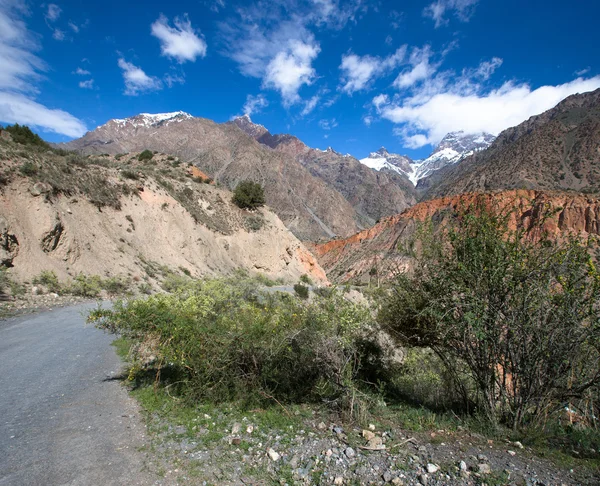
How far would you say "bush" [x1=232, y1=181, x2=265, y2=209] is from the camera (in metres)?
38.2

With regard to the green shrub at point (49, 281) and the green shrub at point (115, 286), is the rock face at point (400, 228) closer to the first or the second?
the green shrub at point (115, 286)

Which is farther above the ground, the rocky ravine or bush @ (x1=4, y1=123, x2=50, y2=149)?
bush @ (x1=4, y1=123, x2=50, y2=149)

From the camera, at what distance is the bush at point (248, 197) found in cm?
3819

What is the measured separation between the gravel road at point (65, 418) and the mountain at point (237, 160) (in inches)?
3725

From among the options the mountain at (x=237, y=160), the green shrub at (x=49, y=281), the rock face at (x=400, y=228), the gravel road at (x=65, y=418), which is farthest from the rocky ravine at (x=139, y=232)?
the mountain at (x=237, y=160)

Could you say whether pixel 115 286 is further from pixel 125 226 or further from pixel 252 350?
pixel 252 350

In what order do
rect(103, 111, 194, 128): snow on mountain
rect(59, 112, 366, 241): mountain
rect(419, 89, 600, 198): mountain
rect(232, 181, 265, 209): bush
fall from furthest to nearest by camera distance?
rect(103, 111, 194, 128): snow on mountain < rect(59, 112, 366, 241): mountain < rect(419, 89, 600, 198): mountain < rect(232, 181, 265, 209): bush

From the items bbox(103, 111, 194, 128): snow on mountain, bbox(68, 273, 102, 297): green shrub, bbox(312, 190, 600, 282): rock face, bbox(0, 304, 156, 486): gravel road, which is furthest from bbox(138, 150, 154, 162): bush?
bbox(103, 111, 194, 128): snow on mountain

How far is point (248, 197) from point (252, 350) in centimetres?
3357

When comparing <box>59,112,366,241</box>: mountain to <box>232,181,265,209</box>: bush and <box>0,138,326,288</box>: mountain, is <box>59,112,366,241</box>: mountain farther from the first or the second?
<box>0,138,326,288</box>: mountain

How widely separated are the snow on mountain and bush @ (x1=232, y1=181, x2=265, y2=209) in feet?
432

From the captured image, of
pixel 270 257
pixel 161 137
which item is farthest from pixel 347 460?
pixel 161 137

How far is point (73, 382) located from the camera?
6.12 metres

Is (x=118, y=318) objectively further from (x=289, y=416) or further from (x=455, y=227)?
(x=455, y=227)
